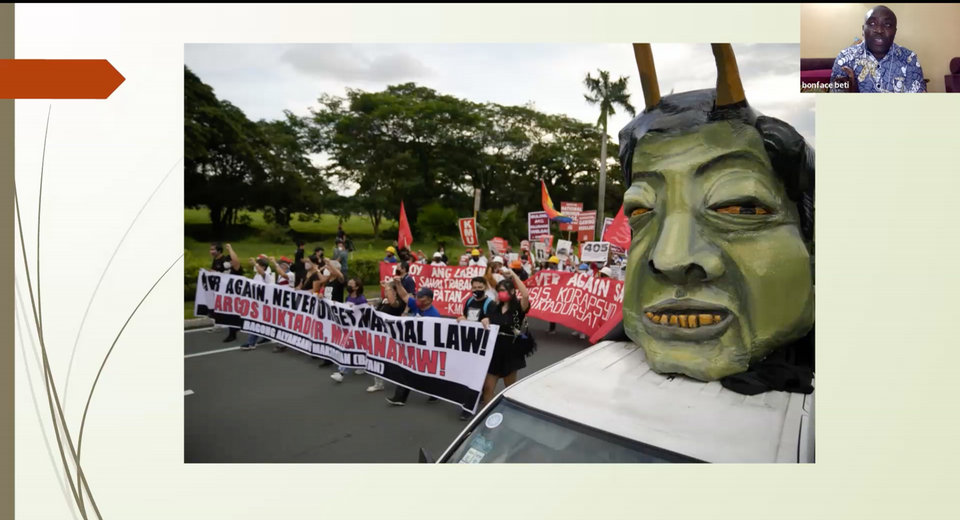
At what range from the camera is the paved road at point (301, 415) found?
3.15 metres

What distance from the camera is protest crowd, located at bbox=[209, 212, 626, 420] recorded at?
3.32 meters

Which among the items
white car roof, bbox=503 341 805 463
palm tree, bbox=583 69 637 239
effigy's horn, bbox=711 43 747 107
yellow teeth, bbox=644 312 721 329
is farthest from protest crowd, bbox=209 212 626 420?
effigy's horn, bbox=711 43 747 107

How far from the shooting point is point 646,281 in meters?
2.99

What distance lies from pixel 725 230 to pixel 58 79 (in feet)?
13.2

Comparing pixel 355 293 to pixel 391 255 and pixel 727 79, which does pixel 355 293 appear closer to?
pixel 391 255

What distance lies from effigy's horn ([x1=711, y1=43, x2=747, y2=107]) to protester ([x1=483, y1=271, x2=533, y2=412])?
1.64m

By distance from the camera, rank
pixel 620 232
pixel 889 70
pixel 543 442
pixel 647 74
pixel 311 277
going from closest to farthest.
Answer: pixel 543 442 < pixel 889 70 < pixel 647 74 < pixel 620 232 < pixel 311 277

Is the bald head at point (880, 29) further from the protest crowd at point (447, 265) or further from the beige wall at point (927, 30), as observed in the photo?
the protest crowd at point (447, 265)

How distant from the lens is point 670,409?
2.54 m

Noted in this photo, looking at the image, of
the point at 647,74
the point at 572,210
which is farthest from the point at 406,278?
the point at 647,74

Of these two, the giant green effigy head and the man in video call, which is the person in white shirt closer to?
the giant green effigy head

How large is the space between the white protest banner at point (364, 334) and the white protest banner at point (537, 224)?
0.79 m

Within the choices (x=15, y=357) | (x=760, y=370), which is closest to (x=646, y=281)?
(x=760, y=370)

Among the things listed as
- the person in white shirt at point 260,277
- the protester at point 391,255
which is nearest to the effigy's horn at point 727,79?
the protester at point 391,255
